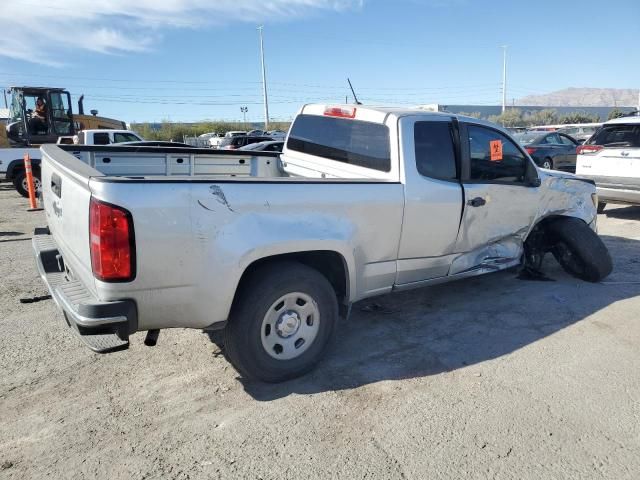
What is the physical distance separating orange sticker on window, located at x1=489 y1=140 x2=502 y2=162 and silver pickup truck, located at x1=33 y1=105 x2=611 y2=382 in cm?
1

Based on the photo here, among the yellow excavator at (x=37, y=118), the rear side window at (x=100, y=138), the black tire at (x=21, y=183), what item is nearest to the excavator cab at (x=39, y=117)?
the yellow excavator at (x=37, y=118)

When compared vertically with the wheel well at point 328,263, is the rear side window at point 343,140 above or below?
above

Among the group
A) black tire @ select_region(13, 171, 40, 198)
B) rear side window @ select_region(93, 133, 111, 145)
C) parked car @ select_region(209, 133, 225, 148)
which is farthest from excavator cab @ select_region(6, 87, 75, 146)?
parked car @ select_region(209, 133, 225, 148)

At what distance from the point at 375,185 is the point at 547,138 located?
14.7m

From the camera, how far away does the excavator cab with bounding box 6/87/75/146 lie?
1867 cm

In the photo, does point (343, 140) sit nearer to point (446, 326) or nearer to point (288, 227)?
point (288, 227)

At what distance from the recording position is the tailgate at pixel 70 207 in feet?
9.20

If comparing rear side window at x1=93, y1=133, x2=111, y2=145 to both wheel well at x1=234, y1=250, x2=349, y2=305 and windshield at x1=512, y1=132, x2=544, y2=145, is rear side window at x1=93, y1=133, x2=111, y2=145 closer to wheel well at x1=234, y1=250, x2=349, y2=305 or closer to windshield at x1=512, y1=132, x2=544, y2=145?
windshield at x1=512, y1=132, x2=544, y2=145

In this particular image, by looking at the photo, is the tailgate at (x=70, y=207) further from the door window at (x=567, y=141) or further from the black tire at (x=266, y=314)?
the door window at (x=567, y=141)

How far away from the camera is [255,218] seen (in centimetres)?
304

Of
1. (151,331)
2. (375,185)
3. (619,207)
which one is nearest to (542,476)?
(375,185)

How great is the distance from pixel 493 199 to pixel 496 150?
500 millimetres

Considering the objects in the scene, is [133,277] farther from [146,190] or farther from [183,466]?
[183,466]

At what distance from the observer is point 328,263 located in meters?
3.73
